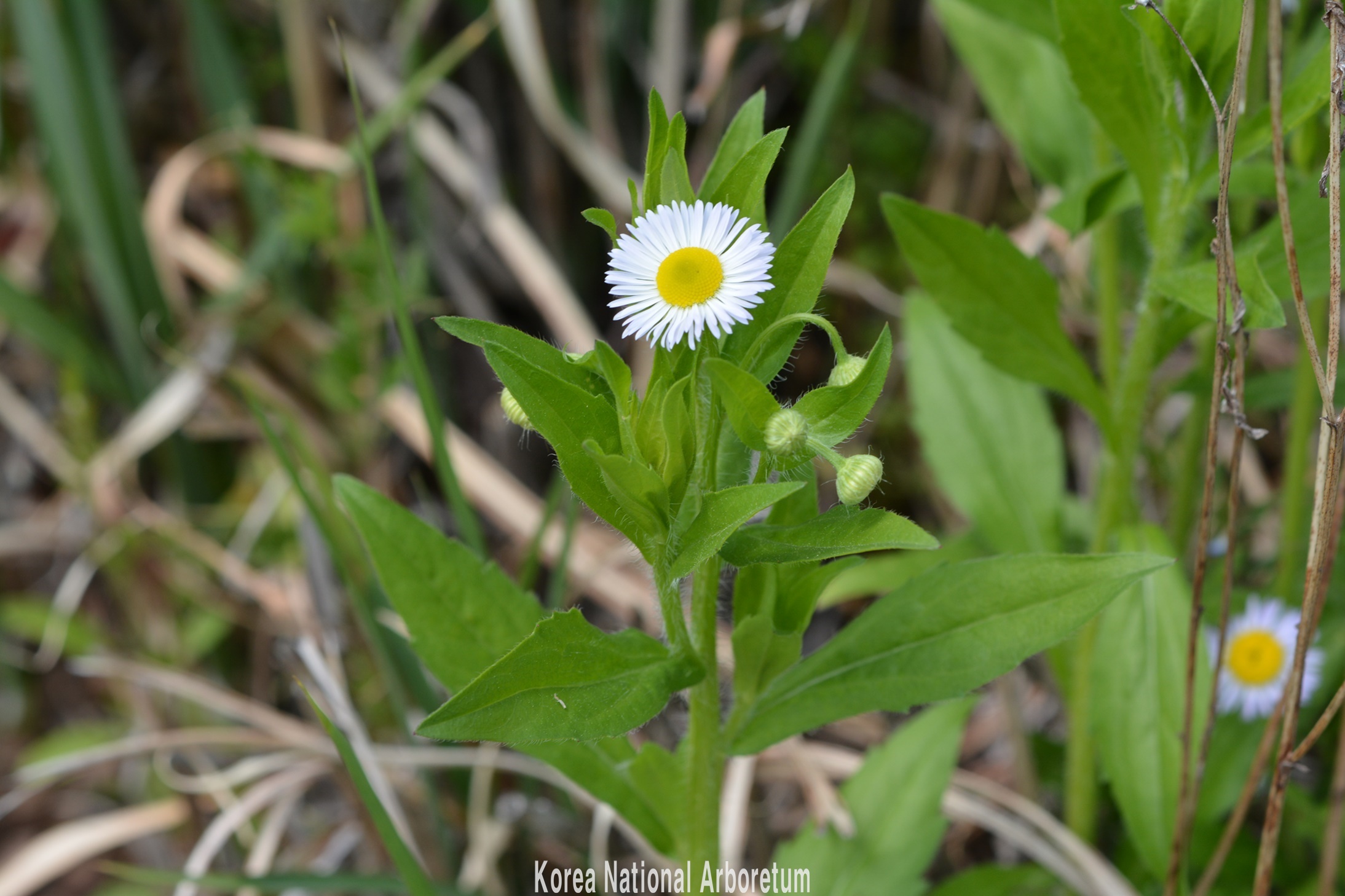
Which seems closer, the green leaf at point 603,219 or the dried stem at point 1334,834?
the green leaf at point 603,219

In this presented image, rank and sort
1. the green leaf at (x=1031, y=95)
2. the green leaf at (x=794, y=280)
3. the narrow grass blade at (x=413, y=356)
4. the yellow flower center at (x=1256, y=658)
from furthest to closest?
the yellow flower center at (x=1256, y=658)
the green leaf at (x=1031, y=95)
the narrow grass blade at (x=413, y=356)
the green leaf at (x=794, y=280)

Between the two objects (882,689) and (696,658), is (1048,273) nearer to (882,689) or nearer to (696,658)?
(882,689)

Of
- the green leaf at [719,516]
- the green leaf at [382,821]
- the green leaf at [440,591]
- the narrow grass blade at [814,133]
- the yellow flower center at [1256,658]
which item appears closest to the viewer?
the green leaf at [719,516]

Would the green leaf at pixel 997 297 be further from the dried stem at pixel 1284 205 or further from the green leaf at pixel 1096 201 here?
the dried stem at pixel 1284 205

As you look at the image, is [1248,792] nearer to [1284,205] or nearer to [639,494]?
[1284,205]

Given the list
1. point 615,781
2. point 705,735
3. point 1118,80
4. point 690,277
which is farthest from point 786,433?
point 1118,80

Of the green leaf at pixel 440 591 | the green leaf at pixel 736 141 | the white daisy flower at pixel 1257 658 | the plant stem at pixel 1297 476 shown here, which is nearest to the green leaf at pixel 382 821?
the green leaf at pixel 440 591

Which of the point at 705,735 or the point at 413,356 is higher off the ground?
the point at 413,356

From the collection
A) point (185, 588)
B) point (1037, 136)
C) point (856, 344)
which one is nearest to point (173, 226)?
point (185, 588)
